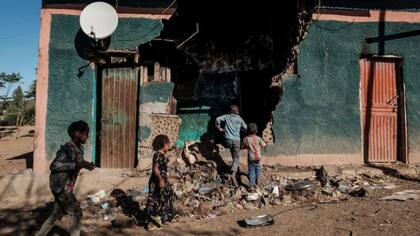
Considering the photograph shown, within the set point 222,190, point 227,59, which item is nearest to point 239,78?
point 227,59

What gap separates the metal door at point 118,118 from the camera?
830 cm

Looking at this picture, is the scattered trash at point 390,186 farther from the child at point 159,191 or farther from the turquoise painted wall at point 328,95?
the child at point 159,191

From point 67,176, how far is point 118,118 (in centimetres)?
404

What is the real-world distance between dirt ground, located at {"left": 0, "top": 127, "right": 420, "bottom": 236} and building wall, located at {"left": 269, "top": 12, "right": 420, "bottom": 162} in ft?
7.33

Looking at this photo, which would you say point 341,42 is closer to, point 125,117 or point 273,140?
point 273,140

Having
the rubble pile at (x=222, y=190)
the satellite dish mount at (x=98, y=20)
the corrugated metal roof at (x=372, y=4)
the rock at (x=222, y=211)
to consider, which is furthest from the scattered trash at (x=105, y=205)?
the corrugated metal roof at (x=372, y=4)

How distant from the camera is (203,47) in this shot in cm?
906

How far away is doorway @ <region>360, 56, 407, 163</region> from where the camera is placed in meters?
8.77

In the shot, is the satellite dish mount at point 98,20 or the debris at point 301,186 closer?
the debris at point 301,186

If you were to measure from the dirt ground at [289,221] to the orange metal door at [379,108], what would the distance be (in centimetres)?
261

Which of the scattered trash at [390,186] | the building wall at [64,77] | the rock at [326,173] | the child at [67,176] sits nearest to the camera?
the child at [67,176]

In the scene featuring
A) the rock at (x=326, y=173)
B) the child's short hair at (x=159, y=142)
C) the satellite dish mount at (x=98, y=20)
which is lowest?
the rock at (x=326, y=173)

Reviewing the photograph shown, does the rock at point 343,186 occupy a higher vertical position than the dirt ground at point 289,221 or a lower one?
higher

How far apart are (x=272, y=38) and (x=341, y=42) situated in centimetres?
151
